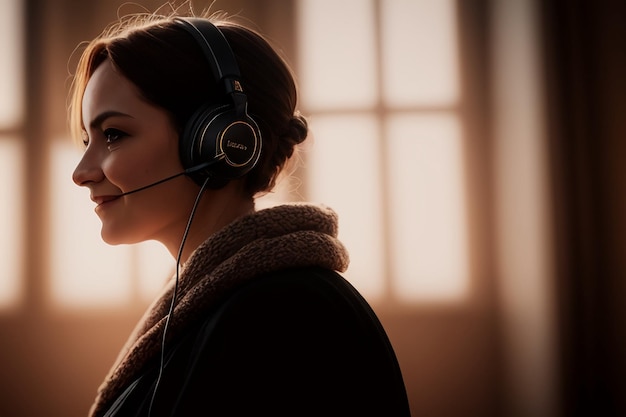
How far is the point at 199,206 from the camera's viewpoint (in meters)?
0.75

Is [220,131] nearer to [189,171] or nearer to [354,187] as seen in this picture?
[189,171]

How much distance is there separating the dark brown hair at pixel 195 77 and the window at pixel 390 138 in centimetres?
108

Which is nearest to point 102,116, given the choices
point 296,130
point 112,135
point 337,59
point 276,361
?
point 112,135

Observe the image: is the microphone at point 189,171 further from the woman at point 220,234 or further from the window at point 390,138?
the window at point 390,138

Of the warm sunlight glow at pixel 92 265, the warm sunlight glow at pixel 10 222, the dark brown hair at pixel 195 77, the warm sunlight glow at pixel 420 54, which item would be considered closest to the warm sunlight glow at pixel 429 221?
the warm sunlight glow at pixel 420 54

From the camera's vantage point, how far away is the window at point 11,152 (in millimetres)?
1947

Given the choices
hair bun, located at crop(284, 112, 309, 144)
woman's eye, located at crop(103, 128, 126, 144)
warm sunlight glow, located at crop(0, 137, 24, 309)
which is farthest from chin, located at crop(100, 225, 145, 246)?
warm sunlight glow, located at crop(0, 137, 24, 309)

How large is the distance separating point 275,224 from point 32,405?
67.1 inches

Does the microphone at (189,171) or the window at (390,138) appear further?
the window at (390,138)

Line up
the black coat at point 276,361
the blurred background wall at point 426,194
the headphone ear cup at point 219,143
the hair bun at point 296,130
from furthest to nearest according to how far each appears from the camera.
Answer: the blurred background wall at point 426,194
the hair bun at point 296,130
the headphone ear cup at point 219,143
the black coat at point 276,361

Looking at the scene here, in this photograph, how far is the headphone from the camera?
678mm

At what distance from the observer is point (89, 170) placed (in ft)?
2.39

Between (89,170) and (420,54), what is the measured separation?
1.52 metres

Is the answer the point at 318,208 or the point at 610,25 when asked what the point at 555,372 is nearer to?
the point at 610,25
